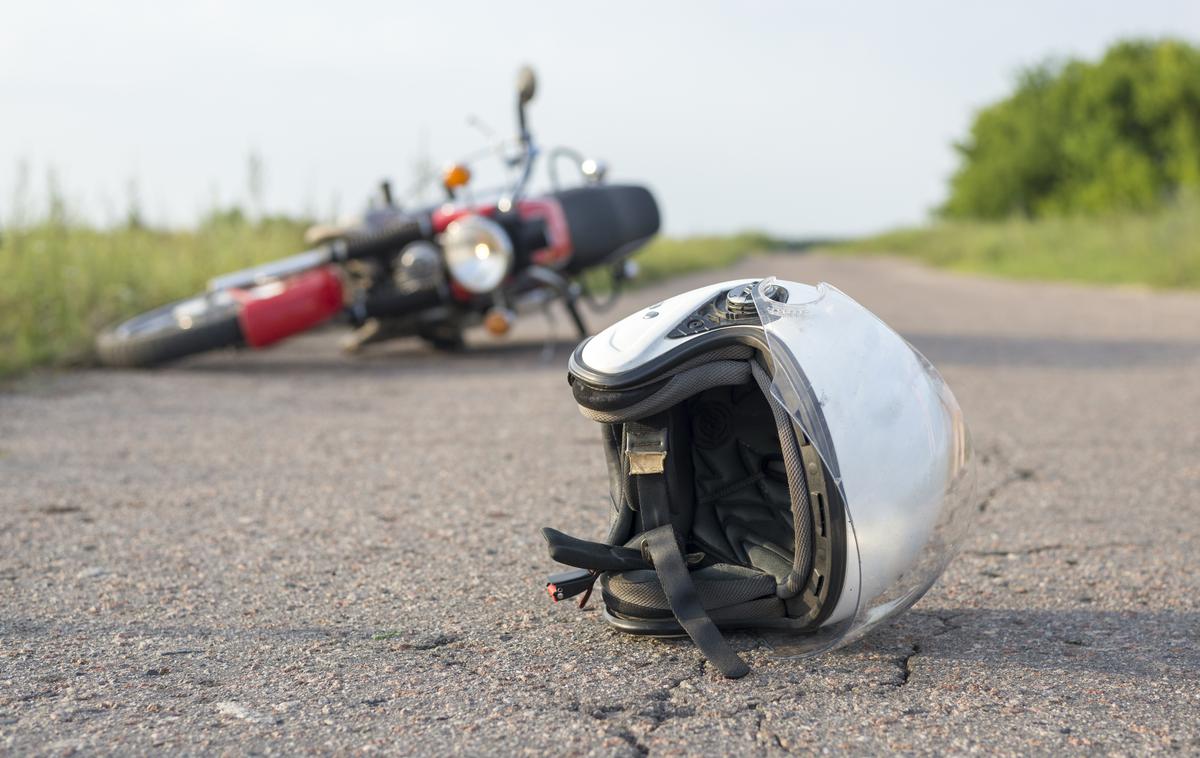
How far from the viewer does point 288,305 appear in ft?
21.8

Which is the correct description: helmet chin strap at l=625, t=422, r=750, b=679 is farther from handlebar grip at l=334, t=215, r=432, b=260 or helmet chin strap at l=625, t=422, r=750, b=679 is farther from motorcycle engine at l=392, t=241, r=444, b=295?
handlebar grip at l=334, t=215, r=432, b=260

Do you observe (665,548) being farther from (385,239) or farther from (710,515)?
(385,239)

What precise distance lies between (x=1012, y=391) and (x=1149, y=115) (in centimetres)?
3466

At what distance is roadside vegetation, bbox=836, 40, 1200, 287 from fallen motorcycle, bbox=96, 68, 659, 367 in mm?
11907

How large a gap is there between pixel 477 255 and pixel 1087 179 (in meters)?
38.4

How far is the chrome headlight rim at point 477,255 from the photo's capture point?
675 cm

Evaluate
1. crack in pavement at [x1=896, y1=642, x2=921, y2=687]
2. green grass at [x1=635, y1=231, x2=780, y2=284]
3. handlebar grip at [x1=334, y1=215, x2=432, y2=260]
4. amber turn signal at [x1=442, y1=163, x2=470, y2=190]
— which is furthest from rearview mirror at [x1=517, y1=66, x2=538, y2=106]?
green grass at [x1=635, y1=231, x2=780, y2=284]

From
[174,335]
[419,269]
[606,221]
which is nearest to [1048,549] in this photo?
[419,269]

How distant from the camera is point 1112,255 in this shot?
21734 mm

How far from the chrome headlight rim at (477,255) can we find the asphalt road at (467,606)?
58.1 inches

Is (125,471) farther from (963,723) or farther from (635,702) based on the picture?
(963,723)

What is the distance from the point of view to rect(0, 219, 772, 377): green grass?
22.7 ft

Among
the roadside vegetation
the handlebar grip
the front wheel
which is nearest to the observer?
the front wheel

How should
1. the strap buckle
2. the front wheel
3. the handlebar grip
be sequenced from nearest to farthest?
the strap buckle
the front wheel
the handlebar grip
